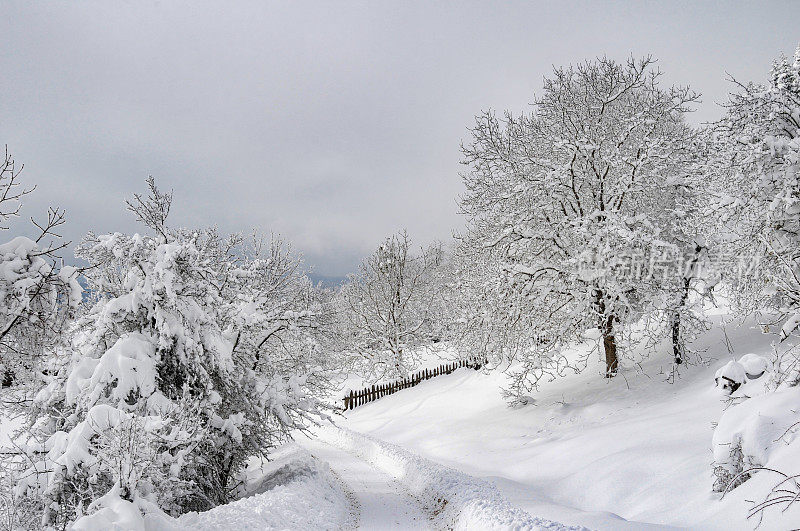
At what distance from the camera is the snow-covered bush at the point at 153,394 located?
6883 mm

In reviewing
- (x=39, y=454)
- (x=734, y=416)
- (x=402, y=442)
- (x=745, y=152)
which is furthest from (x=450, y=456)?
(x=745, y=152)

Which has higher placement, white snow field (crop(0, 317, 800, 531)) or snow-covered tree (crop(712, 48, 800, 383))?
snow-covered tree (crop(712, 48, 800, 383))

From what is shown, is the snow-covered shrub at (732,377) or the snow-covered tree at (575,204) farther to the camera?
the snow-covered tree at (575,204)

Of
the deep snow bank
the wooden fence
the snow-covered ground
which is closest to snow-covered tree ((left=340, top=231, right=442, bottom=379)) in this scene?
the wooden fence

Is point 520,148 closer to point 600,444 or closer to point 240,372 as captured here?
point 600,444

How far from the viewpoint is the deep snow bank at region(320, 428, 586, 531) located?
725cm

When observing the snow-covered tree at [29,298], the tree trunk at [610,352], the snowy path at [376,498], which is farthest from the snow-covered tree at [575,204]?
the snow-covered tree at [29,298]

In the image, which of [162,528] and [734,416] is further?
[734,416]

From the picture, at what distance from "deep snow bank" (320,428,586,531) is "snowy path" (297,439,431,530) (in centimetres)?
26

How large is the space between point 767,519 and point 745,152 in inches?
365

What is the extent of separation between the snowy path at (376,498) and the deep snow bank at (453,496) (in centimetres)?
26

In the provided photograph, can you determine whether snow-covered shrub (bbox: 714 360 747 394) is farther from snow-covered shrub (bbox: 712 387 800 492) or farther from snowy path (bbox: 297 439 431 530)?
snowy path (bbox: 297 439 431 530)

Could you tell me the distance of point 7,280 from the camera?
7.33 metres

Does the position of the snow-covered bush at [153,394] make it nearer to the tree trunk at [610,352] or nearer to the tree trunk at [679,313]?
the tree trunk at [610,352]
